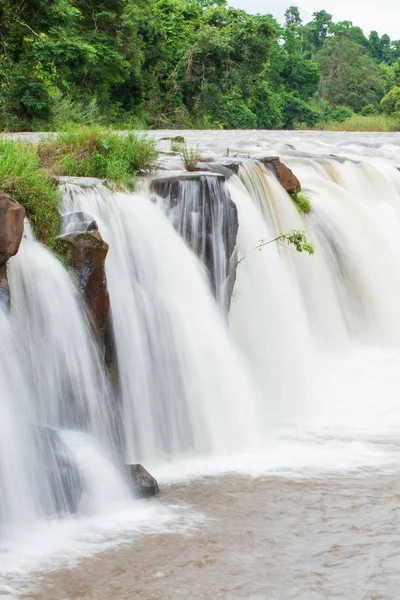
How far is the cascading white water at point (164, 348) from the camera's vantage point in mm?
7047

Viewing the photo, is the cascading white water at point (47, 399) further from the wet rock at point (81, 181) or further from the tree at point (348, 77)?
the tree at point (348, 77)

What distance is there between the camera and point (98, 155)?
8891mm

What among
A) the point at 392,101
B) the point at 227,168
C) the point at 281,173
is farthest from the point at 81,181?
the point at 392,101

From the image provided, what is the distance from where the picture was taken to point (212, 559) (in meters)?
5.02

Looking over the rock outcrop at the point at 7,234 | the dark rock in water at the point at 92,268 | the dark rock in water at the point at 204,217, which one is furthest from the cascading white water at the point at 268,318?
the rock outcrop at the point at 7,234

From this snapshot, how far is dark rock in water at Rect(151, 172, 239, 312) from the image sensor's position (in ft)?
27.9

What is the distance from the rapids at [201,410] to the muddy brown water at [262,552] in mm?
16

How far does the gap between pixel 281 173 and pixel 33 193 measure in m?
4.29

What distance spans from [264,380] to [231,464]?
2.02m

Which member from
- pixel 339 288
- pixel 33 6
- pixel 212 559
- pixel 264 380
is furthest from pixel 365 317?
pixel 33 6

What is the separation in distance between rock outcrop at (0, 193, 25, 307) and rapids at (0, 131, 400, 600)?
0.17 metres

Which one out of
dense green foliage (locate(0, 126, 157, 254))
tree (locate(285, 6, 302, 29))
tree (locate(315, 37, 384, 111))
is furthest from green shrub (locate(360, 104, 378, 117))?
dense green foliage (locate(0, 126, 157, 254))

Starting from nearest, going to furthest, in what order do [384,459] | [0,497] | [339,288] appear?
[0,497] → [384,459] → [339,288]

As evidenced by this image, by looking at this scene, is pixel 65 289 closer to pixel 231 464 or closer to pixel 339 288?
pixel 231 464
